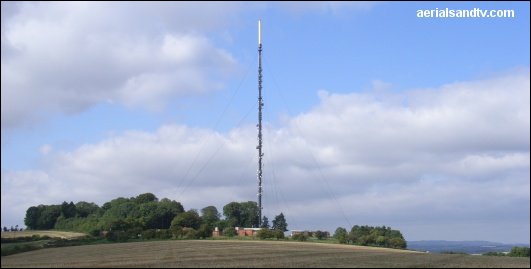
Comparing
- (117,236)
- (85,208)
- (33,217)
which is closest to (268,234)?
(117,236)

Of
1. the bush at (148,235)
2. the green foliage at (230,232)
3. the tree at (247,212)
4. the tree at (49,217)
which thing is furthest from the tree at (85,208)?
the bush at (148,235)

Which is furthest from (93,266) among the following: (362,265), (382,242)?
(382,242)

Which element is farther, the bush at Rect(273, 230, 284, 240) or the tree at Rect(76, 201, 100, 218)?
the tree at Rect(76, 201, 100, 218)

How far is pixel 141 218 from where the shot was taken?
112 meters

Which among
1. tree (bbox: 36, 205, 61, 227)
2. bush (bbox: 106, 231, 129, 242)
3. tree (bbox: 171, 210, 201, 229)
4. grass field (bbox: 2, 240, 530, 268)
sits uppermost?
tree (bbox: 36, 205, 61, 227)

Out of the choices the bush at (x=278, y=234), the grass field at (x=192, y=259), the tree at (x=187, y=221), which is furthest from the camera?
the tree at (x=187, y=221)

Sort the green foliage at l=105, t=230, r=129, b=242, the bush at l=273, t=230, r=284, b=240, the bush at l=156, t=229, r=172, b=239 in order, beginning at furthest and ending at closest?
1. the bush at l=273, t=230, r=284, b=240
2. the bush at l=156, t=229, r=172, b=239
3. the green foliage at l=105, t=230, r=129, b=242

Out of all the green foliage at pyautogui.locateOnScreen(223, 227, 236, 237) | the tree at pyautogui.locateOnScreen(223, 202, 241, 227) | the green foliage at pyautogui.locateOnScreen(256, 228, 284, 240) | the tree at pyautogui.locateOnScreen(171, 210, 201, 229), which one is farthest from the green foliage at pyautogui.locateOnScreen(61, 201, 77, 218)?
the green foliage at pyautogui.locateOnScreen(256, 228, 284, 240)

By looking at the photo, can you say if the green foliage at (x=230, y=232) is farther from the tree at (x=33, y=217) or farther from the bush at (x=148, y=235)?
the tree at (x=33, y=217)

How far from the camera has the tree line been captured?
93.4 meters

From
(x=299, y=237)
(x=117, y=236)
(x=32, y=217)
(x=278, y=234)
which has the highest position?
(x=32, y=217)

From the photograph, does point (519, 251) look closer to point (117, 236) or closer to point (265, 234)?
point (265, 234)

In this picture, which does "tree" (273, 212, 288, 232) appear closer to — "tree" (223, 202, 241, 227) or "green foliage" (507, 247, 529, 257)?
"tree" (223, 202, 241, 227)

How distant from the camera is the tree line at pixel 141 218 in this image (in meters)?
93.4
